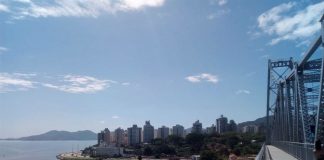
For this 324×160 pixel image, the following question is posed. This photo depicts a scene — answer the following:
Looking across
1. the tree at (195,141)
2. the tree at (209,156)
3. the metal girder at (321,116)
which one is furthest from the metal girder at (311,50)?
the tree at (195,141)

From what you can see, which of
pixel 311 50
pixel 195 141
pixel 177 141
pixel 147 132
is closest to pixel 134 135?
pixel 147 132

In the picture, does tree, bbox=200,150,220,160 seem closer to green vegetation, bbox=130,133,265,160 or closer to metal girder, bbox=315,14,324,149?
green vegetation, bbox=130,133,265,160

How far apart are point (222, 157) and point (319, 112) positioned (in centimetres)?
7287

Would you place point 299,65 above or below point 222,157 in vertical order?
above

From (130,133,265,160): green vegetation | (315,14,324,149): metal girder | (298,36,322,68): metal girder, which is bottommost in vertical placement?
(130,133,265,160): green vegetation

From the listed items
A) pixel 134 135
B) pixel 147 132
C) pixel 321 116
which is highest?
pixel 147 132

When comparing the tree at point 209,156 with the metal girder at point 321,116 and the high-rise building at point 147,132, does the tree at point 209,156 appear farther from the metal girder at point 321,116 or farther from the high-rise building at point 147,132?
the high-rise building at point 147,132

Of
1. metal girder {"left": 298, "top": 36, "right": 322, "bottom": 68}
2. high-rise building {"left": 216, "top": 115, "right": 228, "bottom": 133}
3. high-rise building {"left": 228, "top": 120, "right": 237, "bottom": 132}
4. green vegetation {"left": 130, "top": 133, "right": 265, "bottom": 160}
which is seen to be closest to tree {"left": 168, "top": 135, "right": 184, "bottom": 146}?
green vegetation {"left": 130, "top": 133, "right": 265, "bottom": 160}

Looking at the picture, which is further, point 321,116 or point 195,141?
point 195,141

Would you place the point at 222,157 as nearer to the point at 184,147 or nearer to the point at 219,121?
the point at 184,147

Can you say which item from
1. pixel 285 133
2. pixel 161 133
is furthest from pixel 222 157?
pixel 161 133

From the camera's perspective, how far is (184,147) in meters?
131

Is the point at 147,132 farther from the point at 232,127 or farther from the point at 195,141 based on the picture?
the point at 195,141

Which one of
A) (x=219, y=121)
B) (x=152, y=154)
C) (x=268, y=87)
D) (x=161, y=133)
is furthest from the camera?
(x=161, y=133)
